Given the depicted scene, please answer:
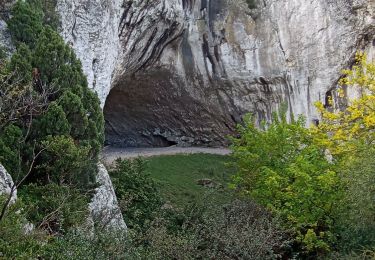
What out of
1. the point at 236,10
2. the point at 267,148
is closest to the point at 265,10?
the point at 236,10

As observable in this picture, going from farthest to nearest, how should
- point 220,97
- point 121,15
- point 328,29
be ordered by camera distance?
point 220,97 < point 328,29 < point 121,15

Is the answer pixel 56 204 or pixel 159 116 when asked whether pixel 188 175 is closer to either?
pixel 159 116

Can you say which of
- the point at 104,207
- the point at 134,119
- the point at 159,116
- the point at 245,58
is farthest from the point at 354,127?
the point at 134,119

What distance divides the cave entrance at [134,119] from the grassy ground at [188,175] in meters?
4.60

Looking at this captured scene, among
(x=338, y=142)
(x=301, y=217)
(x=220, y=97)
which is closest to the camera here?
(x=301, y=217)

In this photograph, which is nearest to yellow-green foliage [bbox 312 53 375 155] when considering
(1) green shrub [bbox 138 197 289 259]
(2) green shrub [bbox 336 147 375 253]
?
(2) green shrub [bbox 336 147 375 253]

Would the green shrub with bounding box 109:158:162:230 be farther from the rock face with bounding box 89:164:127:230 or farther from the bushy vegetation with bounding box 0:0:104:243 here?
the bushy vegetation with bounding box 0:0:104:243

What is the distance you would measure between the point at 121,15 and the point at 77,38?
12.4 feet

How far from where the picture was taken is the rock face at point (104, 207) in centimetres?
1165

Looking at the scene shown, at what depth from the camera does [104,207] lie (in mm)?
12445

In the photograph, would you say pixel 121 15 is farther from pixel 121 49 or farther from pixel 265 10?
pixel 265 10

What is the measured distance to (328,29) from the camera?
27.2 m

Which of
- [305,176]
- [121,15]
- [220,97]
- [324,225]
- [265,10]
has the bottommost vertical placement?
[324,225]

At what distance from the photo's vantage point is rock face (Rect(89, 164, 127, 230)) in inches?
459
